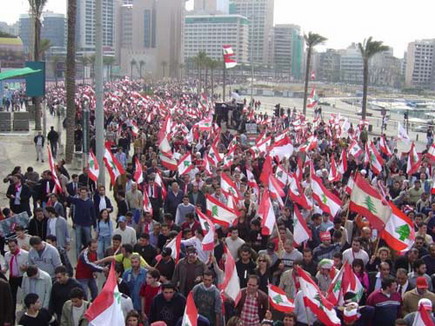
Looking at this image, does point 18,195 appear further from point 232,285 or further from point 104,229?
point 232,285

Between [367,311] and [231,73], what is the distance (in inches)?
6347

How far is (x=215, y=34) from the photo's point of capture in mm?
186875

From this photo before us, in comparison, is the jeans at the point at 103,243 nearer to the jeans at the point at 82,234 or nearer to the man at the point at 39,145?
the jeans at the point at 82,234

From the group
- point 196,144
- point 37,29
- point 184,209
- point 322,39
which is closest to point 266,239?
point 184,209

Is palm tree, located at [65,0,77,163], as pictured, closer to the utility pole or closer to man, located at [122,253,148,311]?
the utility pole

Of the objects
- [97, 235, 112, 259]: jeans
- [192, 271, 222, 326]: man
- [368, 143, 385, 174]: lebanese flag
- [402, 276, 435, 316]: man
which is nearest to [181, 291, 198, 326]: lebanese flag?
[192, 271, 222, 326]: man

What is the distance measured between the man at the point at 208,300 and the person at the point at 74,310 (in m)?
1.21

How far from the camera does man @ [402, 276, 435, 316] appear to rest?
7293 mm

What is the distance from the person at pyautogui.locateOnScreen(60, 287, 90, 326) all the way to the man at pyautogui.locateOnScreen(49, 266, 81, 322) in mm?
546

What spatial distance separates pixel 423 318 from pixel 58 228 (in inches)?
219

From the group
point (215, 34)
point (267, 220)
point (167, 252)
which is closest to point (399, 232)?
point (267, 220)

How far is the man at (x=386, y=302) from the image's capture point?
7.21 meters

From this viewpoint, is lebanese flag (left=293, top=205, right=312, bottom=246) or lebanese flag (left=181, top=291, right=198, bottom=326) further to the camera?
lebanese flag (left=293, top=205, right=312, bottom=246)

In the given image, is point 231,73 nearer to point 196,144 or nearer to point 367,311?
point 196,144
